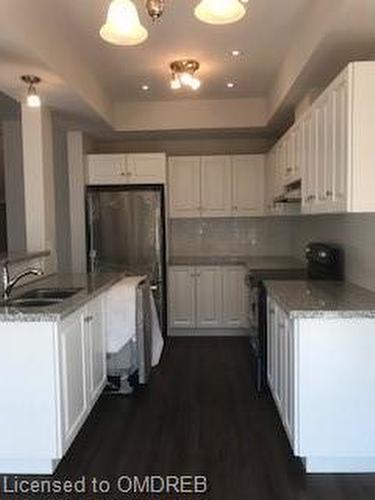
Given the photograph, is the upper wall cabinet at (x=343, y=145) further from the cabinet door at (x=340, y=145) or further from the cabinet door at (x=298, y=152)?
the cabinet door at (x=298, y=152)

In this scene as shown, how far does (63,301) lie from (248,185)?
352cm

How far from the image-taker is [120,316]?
3803 millimetres

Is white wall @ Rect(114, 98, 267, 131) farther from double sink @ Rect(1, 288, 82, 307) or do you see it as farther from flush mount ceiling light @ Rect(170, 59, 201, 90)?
double sink @ Rect(1, 288, 82, 307)

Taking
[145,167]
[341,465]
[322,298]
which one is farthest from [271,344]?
[145,167]

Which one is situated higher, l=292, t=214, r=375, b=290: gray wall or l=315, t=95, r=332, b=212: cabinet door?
l=315, t=95, r=332, b=212: cabinet door

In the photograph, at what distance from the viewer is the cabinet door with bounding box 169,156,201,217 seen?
5938 millimetres

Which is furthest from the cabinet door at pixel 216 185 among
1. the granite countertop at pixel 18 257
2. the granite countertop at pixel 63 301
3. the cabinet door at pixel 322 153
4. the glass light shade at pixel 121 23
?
the glass light shade at pixel 121 23

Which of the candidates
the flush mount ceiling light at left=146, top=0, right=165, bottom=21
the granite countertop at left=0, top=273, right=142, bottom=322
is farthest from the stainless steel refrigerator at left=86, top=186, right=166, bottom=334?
the flush mount ceiling light at left=146, top=0, right=165, bottom=21

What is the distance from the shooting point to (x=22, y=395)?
2576 mm

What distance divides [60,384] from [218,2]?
1.95 meters

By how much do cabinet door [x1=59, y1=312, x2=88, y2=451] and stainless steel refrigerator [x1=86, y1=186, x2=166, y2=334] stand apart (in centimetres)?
259

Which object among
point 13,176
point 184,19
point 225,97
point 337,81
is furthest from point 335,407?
point 13,176

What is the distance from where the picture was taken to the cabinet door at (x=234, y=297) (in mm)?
5738

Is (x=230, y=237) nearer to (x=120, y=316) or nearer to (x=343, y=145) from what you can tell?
(x=120, y=316)
